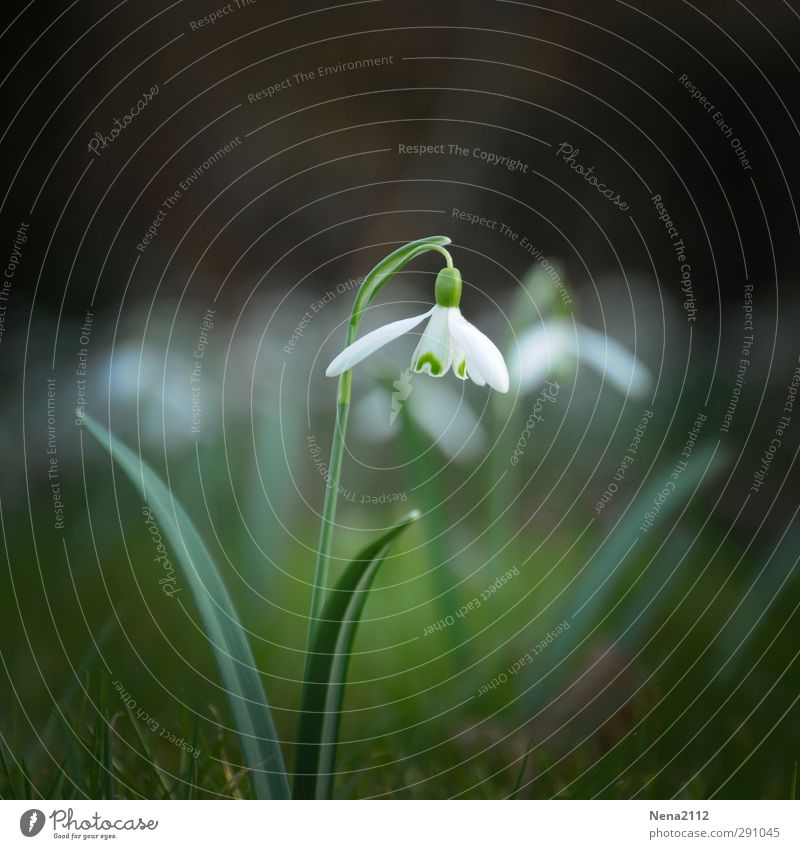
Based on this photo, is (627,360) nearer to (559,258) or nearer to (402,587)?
(559,258)

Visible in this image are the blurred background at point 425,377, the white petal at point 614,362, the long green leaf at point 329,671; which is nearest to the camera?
the long green leaf at point 329,671

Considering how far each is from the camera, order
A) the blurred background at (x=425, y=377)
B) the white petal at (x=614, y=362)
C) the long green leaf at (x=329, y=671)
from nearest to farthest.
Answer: the long green leaf at (x=329, y=671) < the blurred background at (x=425, y=377) < the white petal at (x=614, y=362)

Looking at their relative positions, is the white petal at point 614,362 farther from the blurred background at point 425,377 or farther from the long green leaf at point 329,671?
the long green leaf at point 329,671

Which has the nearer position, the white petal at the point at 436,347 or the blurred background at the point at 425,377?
the white petal at the point at 436,347

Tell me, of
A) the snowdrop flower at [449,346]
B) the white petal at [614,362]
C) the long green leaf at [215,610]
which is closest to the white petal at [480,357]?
the snowdrop flower at [449,346]

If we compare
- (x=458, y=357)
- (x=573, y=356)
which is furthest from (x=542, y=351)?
(x=458, y=357)

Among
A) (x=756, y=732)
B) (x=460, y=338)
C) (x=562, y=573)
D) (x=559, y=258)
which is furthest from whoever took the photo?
(x=559, y=258)

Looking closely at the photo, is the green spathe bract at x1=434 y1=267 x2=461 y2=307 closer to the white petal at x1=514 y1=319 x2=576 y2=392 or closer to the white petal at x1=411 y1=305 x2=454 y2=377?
the white petal at x1=411 y1=305 x2=454 y2=377

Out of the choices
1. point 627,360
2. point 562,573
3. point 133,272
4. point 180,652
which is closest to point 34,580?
point 180,652
